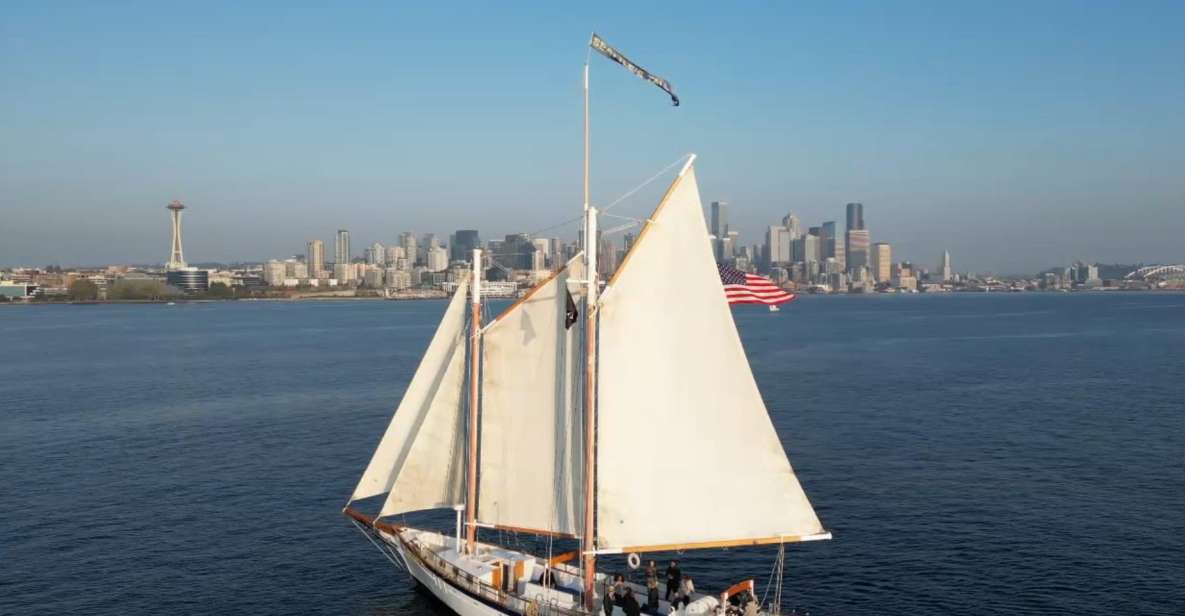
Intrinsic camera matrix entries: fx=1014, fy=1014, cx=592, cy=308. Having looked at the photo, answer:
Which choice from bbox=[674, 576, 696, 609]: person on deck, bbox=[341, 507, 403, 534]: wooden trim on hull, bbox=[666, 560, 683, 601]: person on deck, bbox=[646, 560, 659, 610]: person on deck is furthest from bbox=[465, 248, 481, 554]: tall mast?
bbox=[674, 576, 696, 609]: person on deck

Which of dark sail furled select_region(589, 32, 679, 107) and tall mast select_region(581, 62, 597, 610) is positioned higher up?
dark sail furled select_region(589, 32, 679, 107)

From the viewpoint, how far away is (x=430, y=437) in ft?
121

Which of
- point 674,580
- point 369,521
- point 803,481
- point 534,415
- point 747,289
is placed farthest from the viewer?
point 803,481

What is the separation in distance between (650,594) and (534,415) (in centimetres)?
699

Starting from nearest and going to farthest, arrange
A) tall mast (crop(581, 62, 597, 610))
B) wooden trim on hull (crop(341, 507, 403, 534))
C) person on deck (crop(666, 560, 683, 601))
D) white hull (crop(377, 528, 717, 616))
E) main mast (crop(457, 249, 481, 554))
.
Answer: tall mast (crop(581, 62, 597, 610)) → person on deck (crop(666, 560, 683, 601)) → white hull (crop(377, 528, 717, 616)) → main mast (crop(457, 249, 481, 554)) → wooden trim on hull (crop(341, 507, 403, 534))

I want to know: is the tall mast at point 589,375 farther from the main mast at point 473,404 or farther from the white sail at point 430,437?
the white sail at point 430,437

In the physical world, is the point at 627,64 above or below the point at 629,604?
above

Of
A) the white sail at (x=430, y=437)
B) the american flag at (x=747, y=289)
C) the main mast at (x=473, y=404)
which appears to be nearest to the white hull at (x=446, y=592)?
the main mast at (x=473, y=404)

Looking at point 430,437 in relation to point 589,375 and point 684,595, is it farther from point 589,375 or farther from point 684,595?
point 684,595

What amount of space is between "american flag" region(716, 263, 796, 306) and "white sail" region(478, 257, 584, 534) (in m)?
21.5

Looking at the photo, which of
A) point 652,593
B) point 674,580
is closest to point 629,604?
point 652,593

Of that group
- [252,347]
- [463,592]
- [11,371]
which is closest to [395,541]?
[463,592]

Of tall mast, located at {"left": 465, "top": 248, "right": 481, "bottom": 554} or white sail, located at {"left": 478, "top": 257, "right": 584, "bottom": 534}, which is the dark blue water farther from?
white sail, located at {"left": 478, "top": 257, "right": 584, "bottom": 534}

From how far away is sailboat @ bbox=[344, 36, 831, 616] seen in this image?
30078 mm
